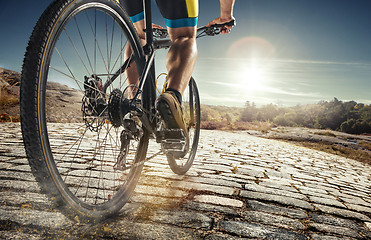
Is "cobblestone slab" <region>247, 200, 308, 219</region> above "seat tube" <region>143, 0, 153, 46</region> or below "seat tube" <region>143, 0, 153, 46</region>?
below

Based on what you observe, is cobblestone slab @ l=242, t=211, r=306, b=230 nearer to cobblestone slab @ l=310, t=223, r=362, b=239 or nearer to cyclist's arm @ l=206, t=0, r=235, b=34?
cobblestone slab @ l=310, t=223, r=362, b=239

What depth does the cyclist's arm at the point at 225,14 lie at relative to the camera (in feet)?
8.10

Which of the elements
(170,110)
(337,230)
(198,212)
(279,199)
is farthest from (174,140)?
(337,230)

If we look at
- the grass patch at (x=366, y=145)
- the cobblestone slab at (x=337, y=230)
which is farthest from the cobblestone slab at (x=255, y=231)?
the grass patch at (x=366, y=145)

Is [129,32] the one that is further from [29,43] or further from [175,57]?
[29,43]

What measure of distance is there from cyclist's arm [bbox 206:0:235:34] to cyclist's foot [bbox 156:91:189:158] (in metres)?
1.22

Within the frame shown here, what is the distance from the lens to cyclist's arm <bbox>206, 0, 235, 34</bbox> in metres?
2.47

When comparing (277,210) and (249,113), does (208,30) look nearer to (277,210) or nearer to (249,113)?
(277,210)

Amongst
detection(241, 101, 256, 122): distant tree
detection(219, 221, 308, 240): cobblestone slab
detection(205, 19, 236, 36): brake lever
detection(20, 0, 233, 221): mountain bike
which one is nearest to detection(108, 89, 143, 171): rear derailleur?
detection(20, 0, 233, 221): mountain bike

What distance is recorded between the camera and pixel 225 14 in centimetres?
252

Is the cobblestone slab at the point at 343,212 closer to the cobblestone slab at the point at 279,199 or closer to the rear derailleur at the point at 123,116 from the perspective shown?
the cobblestone slab at the point at 279,199

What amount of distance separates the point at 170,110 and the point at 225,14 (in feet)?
4.84

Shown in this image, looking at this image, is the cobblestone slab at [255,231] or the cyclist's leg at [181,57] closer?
the cobblestone slab at [255,231]

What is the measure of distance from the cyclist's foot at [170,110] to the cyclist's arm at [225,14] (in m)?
1.22
